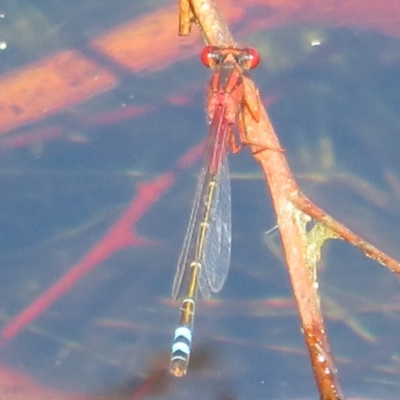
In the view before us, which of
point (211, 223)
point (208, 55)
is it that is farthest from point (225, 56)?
point (211, 223)

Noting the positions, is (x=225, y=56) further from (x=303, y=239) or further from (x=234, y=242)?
Result: (x=303, y=239)

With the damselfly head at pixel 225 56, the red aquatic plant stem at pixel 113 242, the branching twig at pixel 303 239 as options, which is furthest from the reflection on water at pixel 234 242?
the damselfly head at pixel 225 56

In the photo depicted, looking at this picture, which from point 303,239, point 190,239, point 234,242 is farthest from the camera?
point 234,242

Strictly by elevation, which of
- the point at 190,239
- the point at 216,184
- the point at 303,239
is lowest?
the point at 303,239

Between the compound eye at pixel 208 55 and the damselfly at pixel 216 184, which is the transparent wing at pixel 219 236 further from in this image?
the compound eye at pixel 208 55

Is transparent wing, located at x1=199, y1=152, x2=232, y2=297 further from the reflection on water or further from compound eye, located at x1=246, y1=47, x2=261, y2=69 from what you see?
compound eye, located at x1=246, y1=47, x2=261, y2=69

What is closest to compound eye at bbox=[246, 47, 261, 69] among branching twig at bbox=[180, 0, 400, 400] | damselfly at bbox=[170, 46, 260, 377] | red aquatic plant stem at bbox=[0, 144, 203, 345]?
damselfly at bbox=[170, 46, 260, 377]

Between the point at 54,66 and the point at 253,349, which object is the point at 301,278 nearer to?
the point at 253,349

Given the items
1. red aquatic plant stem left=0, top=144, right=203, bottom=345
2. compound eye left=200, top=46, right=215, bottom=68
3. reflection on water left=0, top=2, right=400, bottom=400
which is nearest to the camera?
reflection on water left=0, top=2, right=400, bottom=400
